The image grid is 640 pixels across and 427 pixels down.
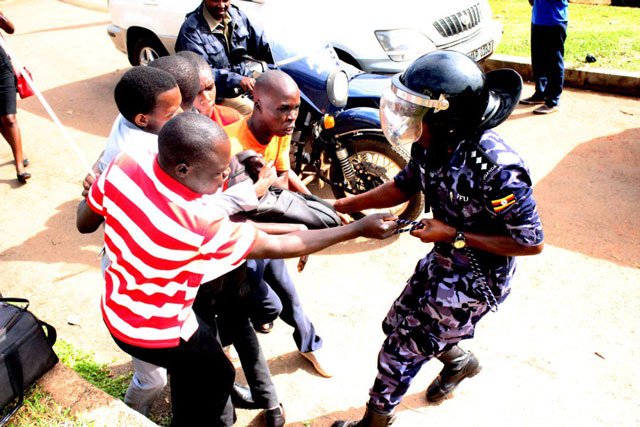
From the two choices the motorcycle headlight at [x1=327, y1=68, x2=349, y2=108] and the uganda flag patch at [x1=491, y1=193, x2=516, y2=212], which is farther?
the motorcycle headlight at [x1=327, y1=68, x2=349, y2=108]

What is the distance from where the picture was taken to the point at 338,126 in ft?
13.6

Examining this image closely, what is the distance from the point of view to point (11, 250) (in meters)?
4.48

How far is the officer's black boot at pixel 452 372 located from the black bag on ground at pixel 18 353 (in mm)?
2155

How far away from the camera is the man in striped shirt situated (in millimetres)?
1761

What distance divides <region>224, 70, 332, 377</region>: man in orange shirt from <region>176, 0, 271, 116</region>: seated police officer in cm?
120

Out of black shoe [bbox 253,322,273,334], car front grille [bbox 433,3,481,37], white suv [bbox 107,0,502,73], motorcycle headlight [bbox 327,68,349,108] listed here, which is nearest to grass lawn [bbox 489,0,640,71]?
white suv [bbox 107,0,502,73]

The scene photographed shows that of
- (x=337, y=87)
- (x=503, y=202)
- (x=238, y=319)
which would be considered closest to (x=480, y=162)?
(x=503, y=202)

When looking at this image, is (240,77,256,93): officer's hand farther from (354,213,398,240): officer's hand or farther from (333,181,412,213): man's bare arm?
(354,213,398,240): officer's hand

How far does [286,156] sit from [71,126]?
15.5ft

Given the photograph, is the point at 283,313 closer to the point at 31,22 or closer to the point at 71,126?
the point at 71,126

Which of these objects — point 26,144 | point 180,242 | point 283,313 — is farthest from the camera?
point 26,144

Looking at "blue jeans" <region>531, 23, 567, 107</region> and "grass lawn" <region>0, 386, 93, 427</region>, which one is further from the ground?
"grass lawn" <region>0, 386, 93, 427</region>

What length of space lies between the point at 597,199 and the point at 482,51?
268cm

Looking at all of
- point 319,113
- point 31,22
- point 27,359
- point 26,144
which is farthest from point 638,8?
point 31,22
